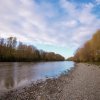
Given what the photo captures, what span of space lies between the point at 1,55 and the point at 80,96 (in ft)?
321

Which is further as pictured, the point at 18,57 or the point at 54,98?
the point at 18,57

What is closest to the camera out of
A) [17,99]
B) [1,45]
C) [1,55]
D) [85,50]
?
[17,99]

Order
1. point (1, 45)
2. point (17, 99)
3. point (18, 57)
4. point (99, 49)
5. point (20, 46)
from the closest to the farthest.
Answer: point (17, 99) → point (99, 49) → point (1, 45) → point (18, 57) → point (20, 46)

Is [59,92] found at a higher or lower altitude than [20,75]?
lower

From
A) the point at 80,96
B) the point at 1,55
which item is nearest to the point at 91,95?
the point at 80,96

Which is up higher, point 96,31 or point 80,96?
point 96,31

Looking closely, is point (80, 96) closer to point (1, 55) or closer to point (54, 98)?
point (54, 98)

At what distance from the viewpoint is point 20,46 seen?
158 meters

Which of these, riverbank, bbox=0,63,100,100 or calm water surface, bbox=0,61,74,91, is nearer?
riverbank, bbox=0,63,100,100

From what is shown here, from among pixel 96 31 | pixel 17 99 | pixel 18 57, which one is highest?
pixel 96 31

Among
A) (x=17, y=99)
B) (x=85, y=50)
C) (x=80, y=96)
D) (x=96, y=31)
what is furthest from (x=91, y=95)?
(x=85, y=50)

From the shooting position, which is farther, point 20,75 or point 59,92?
point 20,75

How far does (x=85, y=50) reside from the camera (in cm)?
10100

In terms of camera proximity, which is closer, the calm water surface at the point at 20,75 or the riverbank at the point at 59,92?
the riverbank at the point at 59,92
